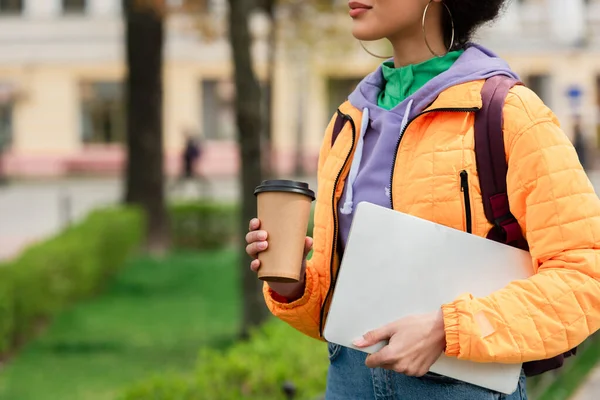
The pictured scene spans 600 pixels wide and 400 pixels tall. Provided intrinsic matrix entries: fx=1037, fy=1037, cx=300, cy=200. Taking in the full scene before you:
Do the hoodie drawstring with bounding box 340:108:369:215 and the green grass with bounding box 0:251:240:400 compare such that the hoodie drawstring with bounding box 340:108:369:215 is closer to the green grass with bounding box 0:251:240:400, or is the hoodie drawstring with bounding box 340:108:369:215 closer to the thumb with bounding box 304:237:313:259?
the thumb with bounding box 304:237:313:259

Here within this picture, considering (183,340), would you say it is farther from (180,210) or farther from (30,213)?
(30,213)

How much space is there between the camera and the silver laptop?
1892 millimetres

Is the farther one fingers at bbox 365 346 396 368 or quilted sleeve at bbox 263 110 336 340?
quilted sleeve at bbox 263 110 336 340

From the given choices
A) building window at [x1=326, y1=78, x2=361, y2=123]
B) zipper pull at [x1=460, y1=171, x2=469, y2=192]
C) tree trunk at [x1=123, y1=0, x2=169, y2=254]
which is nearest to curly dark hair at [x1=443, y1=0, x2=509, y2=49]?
zipper pull at [x1=460, y1=171, x2=469, y2=192]

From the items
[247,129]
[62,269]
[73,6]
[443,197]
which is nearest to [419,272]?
[443,197]

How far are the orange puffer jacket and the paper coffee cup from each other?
0.19 m

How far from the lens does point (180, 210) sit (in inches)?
613

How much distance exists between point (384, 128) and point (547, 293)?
47 centimetres

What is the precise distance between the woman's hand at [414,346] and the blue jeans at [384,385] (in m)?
0.15

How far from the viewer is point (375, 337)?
1.86 meters

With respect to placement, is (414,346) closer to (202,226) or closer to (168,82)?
(202,226)

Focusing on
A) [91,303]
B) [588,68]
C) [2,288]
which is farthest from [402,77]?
[588,68]

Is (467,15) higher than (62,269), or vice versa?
(467,15)

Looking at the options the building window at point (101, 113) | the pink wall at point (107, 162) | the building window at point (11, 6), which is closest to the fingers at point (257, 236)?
the pink wall at point (107, 162)
